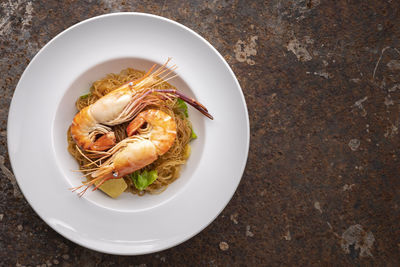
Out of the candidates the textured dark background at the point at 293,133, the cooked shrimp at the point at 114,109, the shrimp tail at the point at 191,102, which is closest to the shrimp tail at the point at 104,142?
the cooked shrimp at the point at 114,109

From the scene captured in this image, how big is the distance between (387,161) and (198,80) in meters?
1.91

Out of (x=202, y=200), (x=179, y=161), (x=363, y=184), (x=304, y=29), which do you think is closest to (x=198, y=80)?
(x=179, y=161)

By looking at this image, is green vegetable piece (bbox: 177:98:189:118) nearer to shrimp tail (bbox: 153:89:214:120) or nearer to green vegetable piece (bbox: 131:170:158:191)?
shrimp tail (bbox: 153:89:214:120)

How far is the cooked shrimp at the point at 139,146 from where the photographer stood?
→ 2.53m

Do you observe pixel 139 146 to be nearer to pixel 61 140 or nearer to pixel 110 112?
pixel 110 112

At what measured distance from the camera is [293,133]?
3.08 m

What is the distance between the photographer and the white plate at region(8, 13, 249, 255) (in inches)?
97.6

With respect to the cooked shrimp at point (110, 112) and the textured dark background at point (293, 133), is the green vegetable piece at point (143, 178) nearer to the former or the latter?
the cooked shrimp at point (110, 112)

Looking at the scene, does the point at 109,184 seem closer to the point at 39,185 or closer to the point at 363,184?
the point at 39,185

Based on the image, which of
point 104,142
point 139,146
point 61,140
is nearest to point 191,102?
point 139,146

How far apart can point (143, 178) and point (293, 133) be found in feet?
4.46

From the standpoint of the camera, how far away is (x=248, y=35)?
304 cm

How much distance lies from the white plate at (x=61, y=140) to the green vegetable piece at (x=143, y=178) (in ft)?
0.56

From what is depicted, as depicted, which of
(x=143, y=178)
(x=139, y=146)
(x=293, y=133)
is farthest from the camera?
(x=293, y=133)
